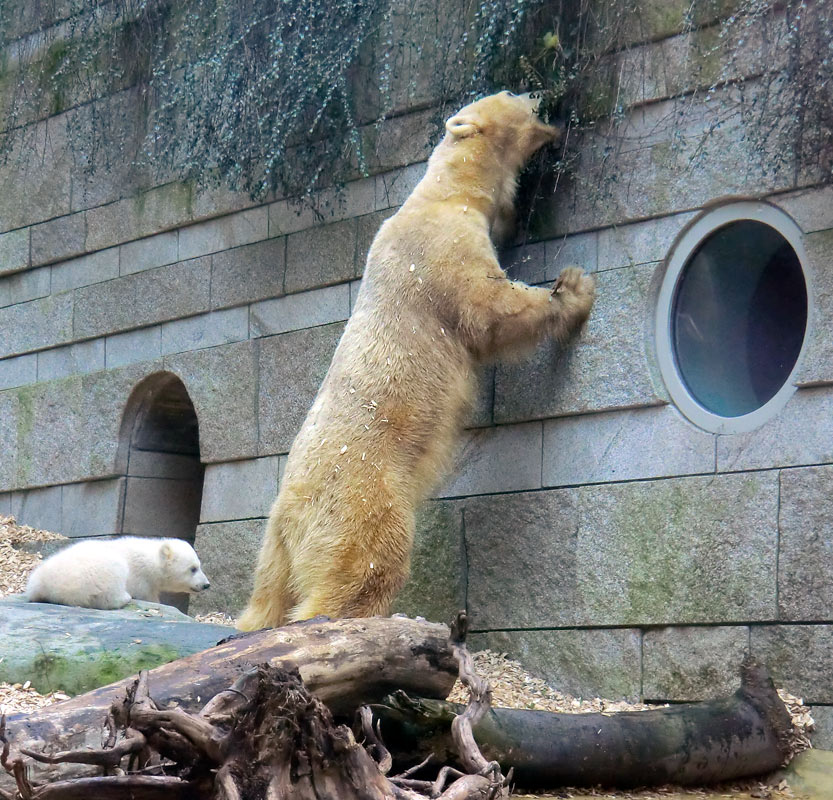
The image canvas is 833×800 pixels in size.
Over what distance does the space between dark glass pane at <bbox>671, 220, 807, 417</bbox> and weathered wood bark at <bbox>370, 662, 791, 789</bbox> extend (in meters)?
1.20

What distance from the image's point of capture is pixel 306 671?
3484 millimetres

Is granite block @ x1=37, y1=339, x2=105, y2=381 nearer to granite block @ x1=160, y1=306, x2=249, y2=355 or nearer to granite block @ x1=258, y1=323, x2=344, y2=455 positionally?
granite block @ x1=160, y1=306, x2=249, y2=355

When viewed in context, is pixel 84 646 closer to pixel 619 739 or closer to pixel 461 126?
pixel 619 739

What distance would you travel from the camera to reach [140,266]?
769 centimetres

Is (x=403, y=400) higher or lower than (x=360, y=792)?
higher

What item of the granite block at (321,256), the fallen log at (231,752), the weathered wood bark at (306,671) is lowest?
the fallen log at (231,752)

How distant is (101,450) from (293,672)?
527 cm

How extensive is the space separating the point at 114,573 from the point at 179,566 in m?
0.58

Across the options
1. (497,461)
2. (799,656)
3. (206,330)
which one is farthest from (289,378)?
(799,656)

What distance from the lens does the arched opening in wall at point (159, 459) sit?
25.5ft

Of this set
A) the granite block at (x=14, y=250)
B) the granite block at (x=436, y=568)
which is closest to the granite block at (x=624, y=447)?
the granite block at (x=436, y=568)

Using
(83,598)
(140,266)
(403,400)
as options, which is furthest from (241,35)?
(83,598)

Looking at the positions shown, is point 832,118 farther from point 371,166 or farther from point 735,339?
point 371,166

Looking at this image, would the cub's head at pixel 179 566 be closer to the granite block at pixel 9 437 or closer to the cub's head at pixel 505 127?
the granite block at pixel 9 437
